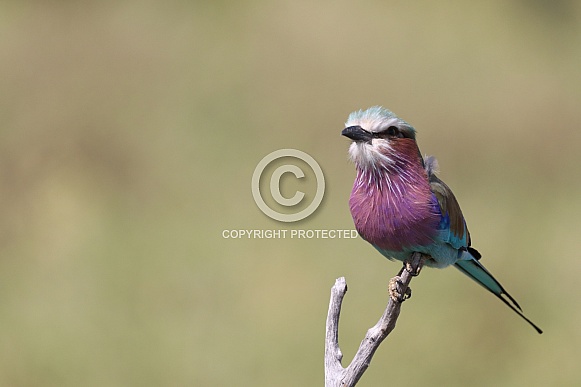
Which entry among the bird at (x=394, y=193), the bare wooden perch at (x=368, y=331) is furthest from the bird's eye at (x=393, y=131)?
the bare wooden perch at (x=368, y=331)

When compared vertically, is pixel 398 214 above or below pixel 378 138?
below

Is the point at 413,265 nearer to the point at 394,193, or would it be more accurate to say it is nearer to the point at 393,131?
the point at 394,193

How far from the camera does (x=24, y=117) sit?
370 centimetres

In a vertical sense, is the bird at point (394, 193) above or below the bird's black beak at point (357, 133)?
below

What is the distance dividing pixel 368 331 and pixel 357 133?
14.8 inches

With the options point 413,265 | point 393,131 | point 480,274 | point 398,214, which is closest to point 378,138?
point 393,131

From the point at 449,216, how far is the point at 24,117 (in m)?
2.62

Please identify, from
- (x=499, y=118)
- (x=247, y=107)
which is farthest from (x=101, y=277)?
(x=499, y=118)

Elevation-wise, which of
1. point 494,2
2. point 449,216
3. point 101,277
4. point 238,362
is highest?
point 494,2

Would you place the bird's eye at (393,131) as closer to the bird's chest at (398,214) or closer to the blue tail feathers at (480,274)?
the bird's chest at (398,214)

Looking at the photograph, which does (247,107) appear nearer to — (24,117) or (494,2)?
(24,117)

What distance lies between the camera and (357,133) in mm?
1476

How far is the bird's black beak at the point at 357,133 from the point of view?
147 cm

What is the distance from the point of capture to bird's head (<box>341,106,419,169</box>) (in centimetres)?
149
